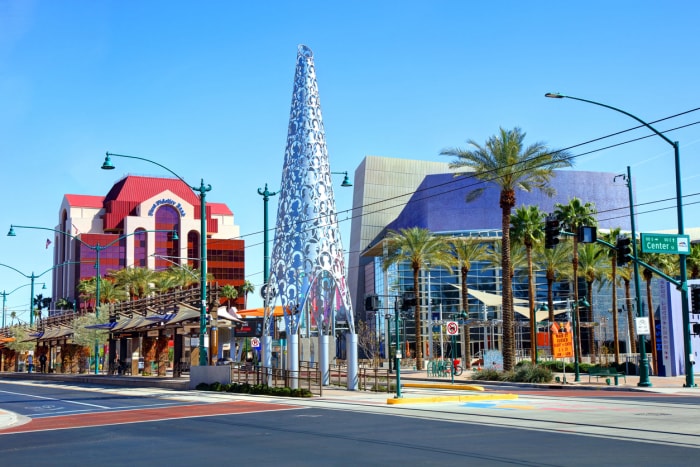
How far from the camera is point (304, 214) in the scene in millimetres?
42000

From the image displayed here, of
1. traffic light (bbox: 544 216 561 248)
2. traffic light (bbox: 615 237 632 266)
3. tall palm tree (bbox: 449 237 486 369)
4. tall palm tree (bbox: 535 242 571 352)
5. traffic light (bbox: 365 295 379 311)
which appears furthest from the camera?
tall palm tree (bbox: 535 242 571 352)

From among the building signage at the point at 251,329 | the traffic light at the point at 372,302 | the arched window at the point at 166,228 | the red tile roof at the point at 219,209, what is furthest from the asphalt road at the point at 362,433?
the red tile roof at the point at 219,209

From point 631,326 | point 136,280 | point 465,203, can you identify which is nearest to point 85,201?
point 136,280

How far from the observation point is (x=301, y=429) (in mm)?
18375

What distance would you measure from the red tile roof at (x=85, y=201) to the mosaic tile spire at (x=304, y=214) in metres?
110

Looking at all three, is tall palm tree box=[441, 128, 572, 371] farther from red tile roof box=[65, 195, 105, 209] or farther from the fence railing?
red tile roof box=[65, 195, 105, 209]

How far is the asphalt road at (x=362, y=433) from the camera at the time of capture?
13.3m

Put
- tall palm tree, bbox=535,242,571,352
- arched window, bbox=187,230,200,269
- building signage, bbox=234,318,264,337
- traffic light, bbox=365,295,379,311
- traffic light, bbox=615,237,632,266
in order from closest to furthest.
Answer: traffic light, bbox=365,295,379,311 → traffic light, bbox=615,237,632,266 → building signage, bbox=234,318,264,337 → tall palm tree, bbox=535,242,571,352 → arched window, bbox=187,230,200,269

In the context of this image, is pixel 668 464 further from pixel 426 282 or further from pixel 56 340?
pixel 426 282

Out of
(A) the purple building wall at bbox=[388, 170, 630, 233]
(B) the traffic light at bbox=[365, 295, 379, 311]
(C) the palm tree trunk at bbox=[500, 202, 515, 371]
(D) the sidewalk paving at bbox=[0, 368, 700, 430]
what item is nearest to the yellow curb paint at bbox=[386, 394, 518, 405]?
(D) the sidewalk paving at bbox=[0, 368, 700, 430]

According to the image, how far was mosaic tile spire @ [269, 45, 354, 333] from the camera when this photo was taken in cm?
4203

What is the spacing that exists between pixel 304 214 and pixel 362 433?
25462 mm

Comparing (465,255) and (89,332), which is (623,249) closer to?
(465,255)

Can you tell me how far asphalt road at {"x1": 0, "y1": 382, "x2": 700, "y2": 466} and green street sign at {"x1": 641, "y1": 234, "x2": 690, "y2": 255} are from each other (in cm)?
837
